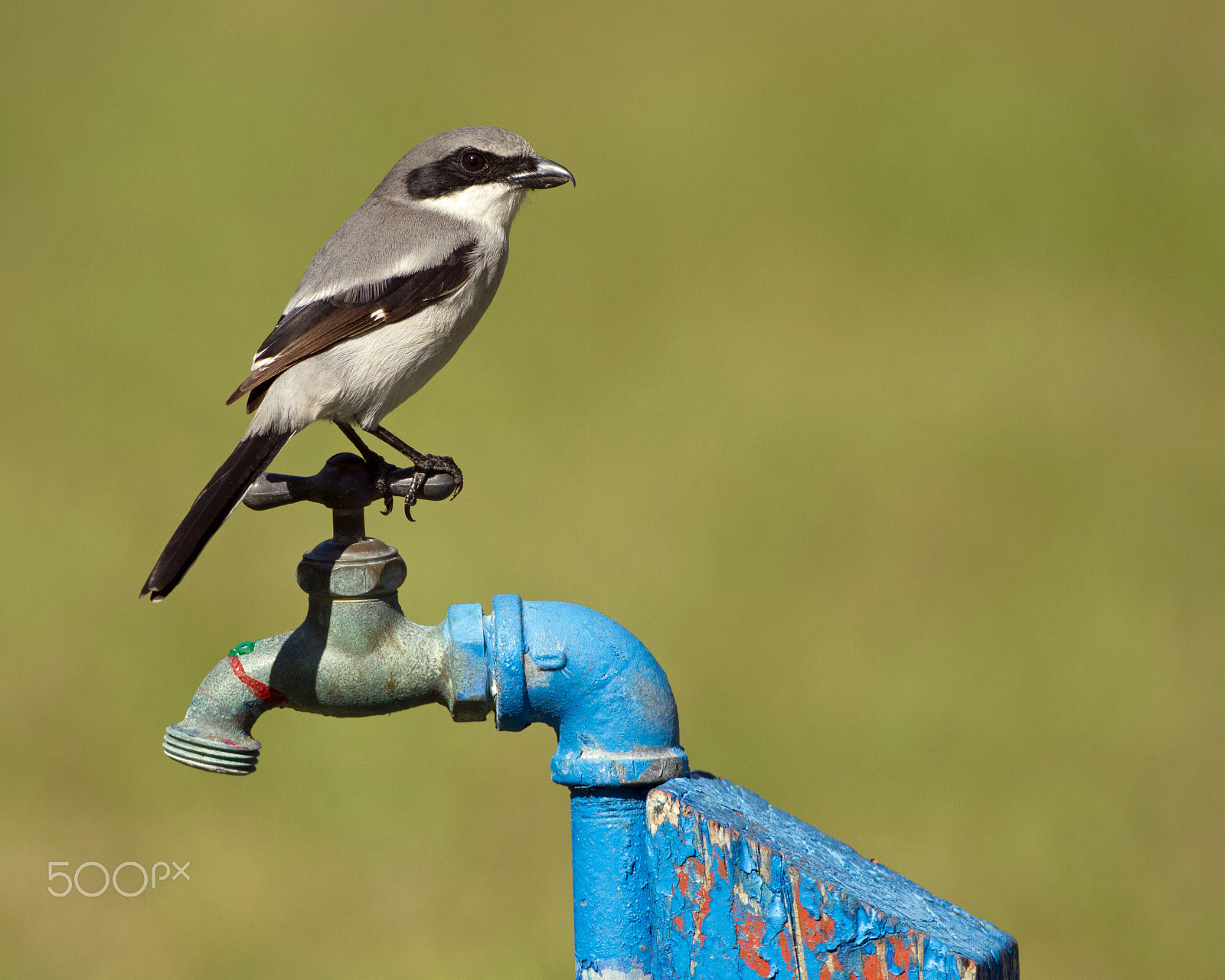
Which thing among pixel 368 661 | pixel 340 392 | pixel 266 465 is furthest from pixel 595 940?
pixel 340 392

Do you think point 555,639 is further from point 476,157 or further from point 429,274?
point 476,157

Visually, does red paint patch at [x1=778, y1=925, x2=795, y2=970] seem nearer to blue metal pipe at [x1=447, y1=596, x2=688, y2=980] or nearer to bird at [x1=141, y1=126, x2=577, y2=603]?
blue metal pipe at [x1=447, y1=596, x2=688, y2=980]

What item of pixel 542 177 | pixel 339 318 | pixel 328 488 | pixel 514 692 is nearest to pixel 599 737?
pixel 514 692

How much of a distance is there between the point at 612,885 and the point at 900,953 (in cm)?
46

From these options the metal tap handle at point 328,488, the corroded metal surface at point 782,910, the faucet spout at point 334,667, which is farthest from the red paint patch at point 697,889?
the metal tap handle at point 328,488

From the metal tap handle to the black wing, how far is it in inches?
22.9

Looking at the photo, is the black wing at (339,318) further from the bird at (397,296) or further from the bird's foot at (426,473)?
the bird's foot at (426,473)

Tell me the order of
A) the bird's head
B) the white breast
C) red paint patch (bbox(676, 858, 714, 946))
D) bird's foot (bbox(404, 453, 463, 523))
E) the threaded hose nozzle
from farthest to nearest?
the bird's head < the white breast < bird's foot (bbox(404, 453, 463, 523)) < the threaded hose nozzle < red paint patch (bbox(676, 858, 714, 946))

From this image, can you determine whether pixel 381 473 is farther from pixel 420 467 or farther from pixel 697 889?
pixel 697 889

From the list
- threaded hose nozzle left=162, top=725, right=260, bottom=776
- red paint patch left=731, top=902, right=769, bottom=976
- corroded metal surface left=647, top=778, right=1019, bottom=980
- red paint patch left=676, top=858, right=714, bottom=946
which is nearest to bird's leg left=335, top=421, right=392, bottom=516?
threaded hose nozzle left=162, top=725, right=260, bottom=776

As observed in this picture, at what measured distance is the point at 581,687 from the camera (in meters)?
1.75

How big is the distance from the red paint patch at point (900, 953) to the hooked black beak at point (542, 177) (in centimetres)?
196

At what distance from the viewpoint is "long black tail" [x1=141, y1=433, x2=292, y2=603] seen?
1839 millimetres

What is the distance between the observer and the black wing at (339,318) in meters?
2.54
